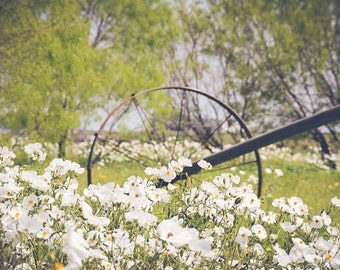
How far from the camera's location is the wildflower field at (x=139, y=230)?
6.64 ft

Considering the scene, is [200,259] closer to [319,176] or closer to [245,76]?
[319,176]

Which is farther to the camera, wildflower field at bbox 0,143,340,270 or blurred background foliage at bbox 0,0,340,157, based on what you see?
blurred background foliage at bbox 0,0,340,157

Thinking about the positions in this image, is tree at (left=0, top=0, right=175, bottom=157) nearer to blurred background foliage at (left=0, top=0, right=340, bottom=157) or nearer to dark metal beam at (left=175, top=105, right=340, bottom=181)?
blurred background foliage at (left=0, top=0, right=340, bottom=157)

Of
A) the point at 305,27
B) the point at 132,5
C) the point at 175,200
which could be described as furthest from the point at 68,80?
the point at 175,200

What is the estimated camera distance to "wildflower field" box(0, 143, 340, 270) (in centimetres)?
203

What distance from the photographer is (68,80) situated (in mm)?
13617

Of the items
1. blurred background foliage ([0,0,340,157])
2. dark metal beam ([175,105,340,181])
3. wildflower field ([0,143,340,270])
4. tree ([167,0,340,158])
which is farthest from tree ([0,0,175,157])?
wildflower field ([0,143,340,270])

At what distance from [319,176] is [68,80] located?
23.7 ft

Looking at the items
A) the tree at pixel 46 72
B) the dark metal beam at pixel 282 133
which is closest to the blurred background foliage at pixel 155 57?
the tree at pixel 46 72

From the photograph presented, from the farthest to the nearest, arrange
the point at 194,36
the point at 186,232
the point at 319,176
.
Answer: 1. the point at 194,36
2. the point at 319,176
3. the point at 186,232

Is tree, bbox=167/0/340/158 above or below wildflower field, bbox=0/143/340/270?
above

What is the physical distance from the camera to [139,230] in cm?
253

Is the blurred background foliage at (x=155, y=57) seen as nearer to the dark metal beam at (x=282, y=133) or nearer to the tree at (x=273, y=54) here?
the tree at (x=273, y=54)

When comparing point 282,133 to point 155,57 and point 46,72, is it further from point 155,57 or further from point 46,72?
point 155,57
